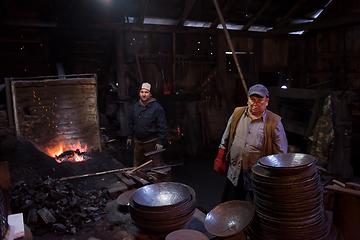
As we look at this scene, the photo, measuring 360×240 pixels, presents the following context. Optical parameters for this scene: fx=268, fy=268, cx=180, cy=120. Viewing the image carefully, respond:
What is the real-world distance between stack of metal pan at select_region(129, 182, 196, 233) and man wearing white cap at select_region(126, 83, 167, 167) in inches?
127

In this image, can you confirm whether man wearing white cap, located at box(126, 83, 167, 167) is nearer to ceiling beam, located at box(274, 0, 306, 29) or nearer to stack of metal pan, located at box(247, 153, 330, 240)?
stack of metal pan, located at box(247, 153, 330, 240)

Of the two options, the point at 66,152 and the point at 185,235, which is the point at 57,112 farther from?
the point at 185,235

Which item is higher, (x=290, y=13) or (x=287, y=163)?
(x=290, y=13)

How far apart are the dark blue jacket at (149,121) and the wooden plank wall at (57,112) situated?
1.78m

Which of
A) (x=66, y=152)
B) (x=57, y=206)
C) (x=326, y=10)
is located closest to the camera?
(x=57, y=206)

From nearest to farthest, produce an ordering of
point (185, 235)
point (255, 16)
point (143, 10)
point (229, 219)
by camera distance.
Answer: point (185, 235)
point (229, 219)
point (143, 10)
point (255, 16)

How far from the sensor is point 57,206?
3.95 meters

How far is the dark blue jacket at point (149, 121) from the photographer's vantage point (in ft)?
19.8

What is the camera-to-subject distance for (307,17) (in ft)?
35.7

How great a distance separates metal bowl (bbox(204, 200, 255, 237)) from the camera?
97.0 inches

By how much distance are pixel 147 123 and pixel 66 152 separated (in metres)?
2.44

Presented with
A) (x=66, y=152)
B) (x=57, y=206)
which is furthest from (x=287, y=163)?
(x=66, y=152)

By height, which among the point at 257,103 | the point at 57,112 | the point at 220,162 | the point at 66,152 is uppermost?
the point at 257,103

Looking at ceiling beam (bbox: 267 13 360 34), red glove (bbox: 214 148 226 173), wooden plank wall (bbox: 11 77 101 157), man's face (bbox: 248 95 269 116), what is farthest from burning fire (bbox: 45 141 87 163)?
ceiling beam (bbox: 267 13 360 34)
